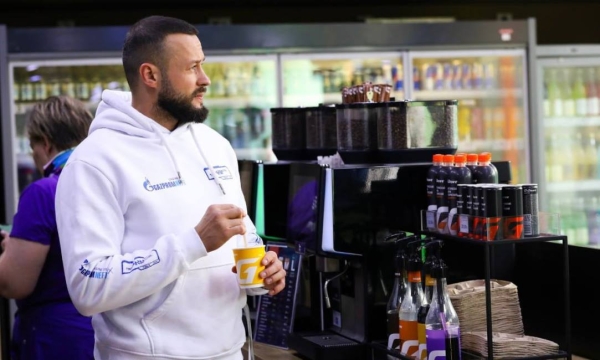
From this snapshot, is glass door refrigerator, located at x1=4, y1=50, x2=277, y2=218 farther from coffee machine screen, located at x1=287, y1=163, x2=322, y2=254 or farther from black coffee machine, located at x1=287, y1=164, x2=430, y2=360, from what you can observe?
black coffee machine, located at x1=287, y1=164, x2=430, y2=360

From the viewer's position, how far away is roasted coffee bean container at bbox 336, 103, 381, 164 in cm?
296

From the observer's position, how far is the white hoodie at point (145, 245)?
2062 millimetres

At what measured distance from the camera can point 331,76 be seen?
6.67m

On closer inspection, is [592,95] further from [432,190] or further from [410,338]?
[410,338]

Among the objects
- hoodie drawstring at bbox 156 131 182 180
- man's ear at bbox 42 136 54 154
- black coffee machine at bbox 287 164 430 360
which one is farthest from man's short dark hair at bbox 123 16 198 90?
man's ear at bbox 42 136 54 154

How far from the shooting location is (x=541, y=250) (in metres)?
2.80

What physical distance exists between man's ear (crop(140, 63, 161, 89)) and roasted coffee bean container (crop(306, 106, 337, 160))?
1.14m

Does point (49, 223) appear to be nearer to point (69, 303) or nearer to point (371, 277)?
point (69, 303)

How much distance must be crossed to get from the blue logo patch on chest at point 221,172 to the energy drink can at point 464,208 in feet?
1.99

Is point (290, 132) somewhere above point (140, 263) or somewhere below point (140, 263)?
above

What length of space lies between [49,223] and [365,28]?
3.50 metres

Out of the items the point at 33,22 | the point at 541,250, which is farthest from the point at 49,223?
the point at 33,22

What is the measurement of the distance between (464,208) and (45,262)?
4.88ft

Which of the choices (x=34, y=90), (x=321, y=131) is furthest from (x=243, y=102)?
(x=321, y=131)
